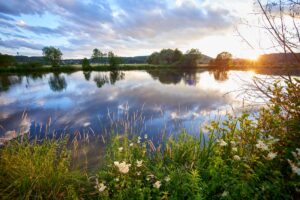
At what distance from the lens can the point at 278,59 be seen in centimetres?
300

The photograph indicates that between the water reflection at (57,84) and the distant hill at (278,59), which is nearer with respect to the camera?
the distant hill at (278,59)

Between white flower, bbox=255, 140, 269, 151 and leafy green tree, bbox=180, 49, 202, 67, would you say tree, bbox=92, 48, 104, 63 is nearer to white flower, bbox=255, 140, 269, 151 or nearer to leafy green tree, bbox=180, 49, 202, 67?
leafy green tree, bbox=180, 49, 202, 67

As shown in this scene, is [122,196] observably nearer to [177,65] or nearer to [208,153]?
[208,153]

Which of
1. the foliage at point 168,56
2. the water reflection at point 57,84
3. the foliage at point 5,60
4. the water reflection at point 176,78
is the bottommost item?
the water reflection at point 57,84

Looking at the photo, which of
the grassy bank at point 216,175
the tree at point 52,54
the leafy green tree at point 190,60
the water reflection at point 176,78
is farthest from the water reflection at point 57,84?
the tree at point 52,54

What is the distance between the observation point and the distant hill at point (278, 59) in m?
2.77

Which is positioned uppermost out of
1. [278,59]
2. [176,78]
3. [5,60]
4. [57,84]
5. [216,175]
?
[5,60]

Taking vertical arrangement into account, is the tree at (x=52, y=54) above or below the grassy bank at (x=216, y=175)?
above

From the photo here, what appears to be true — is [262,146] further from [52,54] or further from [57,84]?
[52,54]

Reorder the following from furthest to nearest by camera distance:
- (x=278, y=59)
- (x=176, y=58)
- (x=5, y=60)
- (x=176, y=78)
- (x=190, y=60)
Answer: (x=176, y=58) → (x=190, y=60) → (x=5, y=60) → (x=176, y=78) → (x=278, y=59)

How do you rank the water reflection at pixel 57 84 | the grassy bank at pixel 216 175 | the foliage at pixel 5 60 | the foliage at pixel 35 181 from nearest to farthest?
the grassy bank at pixel 216 175
the foliage at pixel 35 181
the water reflection at pixel 57 84
the foliage at pixel 5 60

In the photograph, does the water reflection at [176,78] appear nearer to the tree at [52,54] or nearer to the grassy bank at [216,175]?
the grassy bank at [216,175]

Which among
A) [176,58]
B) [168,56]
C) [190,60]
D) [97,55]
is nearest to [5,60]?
[97,55]

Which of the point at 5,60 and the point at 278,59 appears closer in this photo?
the point at 278,59
